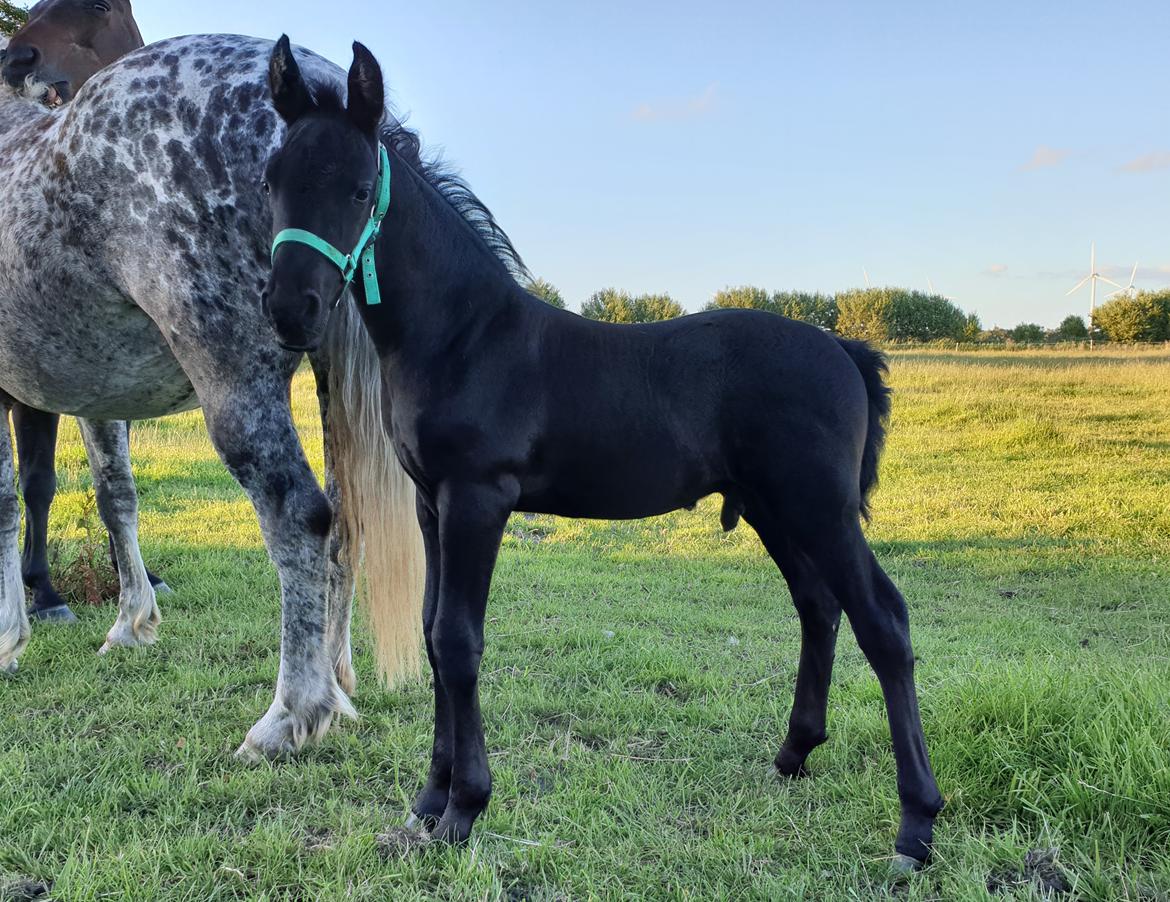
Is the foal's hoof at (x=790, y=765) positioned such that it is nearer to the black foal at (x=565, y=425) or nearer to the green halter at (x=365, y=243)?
the black foal at (x=565, y=425)

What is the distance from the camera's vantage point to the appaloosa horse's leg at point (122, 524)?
4.67 metres

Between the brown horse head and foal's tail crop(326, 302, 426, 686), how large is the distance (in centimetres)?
296

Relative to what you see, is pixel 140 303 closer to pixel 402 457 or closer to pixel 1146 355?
pixel 402 457

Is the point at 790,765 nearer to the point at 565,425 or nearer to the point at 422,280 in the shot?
the point at 565,425

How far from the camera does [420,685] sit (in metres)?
3.99

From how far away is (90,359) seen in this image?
3.65m

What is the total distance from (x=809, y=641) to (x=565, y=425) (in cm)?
124

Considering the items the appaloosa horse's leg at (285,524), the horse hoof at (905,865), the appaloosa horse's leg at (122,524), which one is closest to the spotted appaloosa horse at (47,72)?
the appaloosa horse's leg at (122,524)

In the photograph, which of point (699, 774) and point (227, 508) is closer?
point (699, 774)

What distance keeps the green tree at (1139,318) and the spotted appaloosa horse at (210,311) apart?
57.2m

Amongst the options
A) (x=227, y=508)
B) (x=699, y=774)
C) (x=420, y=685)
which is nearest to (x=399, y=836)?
(x=699, y=774)

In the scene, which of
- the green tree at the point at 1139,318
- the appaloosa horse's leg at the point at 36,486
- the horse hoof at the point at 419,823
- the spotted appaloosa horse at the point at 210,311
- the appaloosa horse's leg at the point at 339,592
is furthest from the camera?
the green tree at the point at 1139,318

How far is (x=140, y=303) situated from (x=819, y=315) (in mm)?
39852

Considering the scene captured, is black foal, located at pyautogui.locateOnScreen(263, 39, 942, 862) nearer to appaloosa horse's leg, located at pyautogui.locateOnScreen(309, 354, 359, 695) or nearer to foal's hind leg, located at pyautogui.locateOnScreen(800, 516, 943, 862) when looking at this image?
foal's hind leg, located at pyautogui.locateOnScreen(800, 516, 943, 862)
